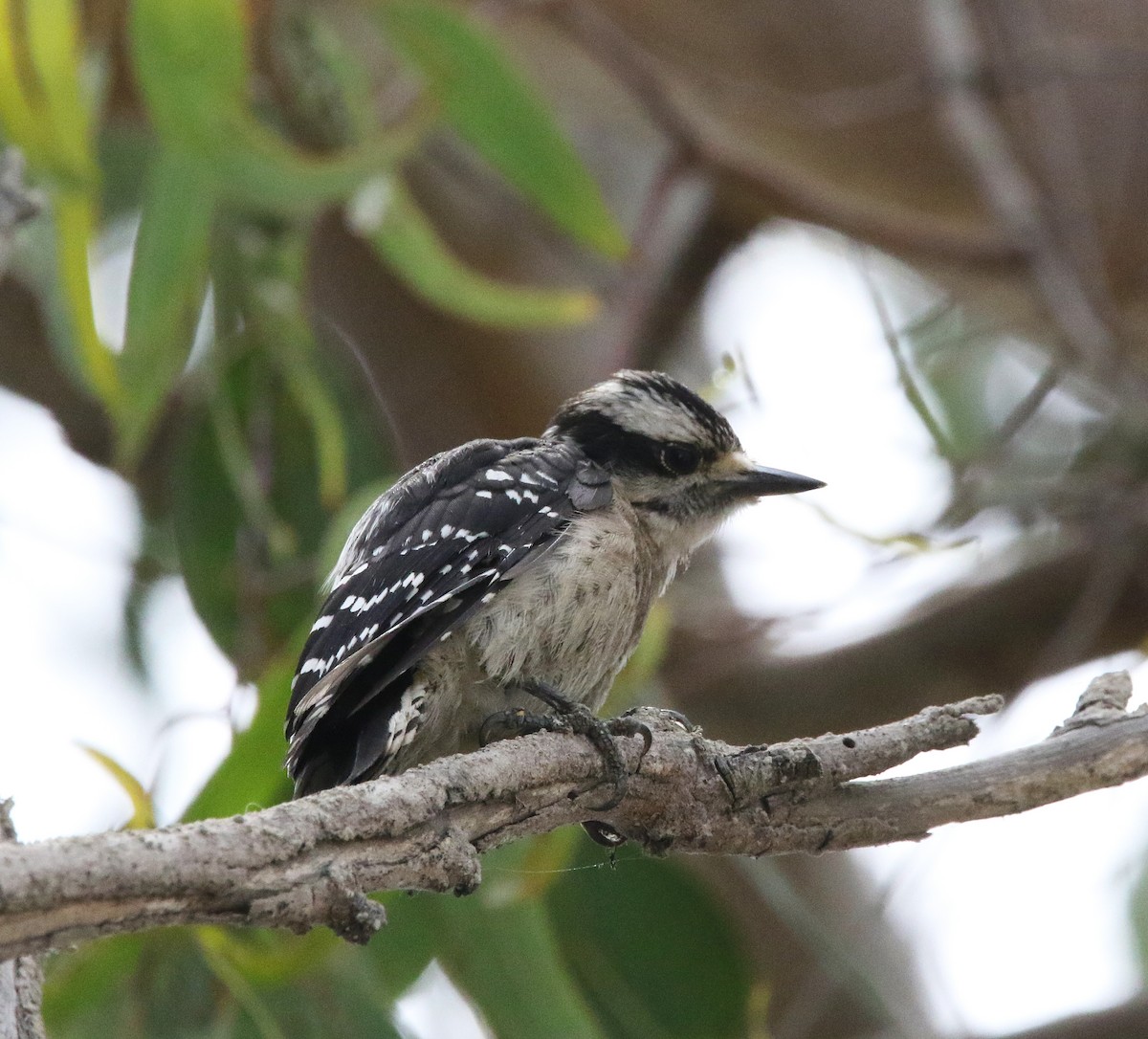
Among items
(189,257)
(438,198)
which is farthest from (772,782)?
(438,198)

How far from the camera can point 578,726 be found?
83.0 inches

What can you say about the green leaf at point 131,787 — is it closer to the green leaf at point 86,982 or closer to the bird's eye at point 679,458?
the green leaf at point 86,982

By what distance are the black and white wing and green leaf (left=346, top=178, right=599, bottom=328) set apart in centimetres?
46

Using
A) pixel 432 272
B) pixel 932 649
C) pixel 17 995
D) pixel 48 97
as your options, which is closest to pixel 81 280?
pixel 48 97

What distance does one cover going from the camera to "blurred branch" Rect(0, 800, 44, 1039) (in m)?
1.86

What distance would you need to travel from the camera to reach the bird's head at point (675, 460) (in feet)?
9.25

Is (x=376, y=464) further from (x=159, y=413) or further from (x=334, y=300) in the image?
(x=334, y=300)

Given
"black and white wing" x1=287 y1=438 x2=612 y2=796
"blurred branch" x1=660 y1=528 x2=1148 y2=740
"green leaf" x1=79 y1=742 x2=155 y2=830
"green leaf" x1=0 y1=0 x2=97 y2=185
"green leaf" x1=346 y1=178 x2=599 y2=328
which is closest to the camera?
"black and white wing" x1=287 y1=438 x2=612 y2=796

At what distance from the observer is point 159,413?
4.09 m

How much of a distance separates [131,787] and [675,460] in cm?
112

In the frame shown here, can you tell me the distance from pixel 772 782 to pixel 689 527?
86 centimetres

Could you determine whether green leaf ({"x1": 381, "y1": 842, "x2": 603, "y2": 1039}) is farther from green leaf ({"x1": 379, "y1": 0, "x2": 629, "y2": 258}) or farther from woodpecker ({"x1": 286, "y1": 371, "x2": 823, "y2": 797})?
green leaf ({"x1": 379, "y1": 0, "x2": 629, "y2": 258})

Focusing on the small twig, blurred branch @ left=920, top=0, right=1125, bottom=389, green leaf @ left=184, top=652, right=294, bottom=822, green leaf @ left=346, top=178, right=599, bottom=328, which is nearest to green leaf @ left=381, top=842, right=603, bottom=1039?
green leaf @ left=184, top=652, right=294, bottom=822

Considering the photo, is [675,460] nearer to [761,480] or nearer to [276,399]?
[761,480]
